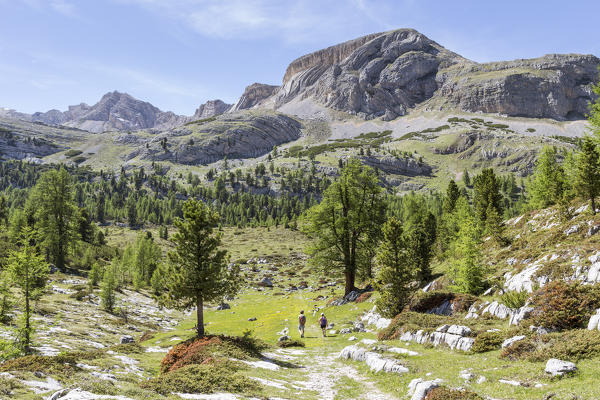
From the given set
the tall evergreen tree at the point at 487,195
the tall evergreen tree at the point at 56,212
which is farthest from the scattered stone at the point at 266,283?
the tall evergreen tree at the point at 487,195

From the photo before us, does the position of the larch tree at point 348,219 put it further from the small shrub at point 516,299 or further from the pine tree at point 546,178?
the pine tree at point 546,178

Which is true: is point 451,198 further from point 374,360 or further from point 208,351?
point 208,351

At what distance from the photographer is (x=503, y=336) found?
59.3 ft

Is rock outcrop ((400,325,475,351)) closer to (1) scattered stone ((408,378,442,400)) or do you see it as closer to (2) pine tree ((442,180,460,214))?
(1) scattered stone ((408,378,442,400))

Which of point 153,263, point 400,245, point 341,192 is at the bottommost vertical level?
→ point 153,263

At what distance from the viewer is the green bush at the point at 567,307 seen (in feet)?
55.2

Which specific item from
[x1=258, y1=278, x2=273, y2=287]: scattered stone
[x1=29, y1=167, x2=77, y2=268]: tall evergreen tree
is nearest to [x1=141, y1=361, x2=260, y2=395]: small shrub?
[x1=29, y1=167, x2=77, y2=268]: tall evergreen tree

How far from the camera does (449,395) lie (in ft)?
38.7

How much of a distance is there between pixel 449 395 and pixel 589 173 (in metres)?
35.4

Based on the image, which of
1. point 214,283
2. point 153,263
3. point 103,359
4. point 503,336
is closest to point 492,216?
point 503,336

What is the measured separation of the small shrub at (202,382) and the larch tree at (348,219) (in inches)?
1078

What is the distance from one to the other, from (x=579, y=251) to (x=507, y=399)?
18.2 m

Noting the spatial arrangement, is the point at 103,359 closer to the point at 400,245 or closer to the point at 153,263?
the point at 400,245

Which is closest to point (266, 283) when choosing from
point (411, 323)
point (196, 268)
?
point (196, 268)
